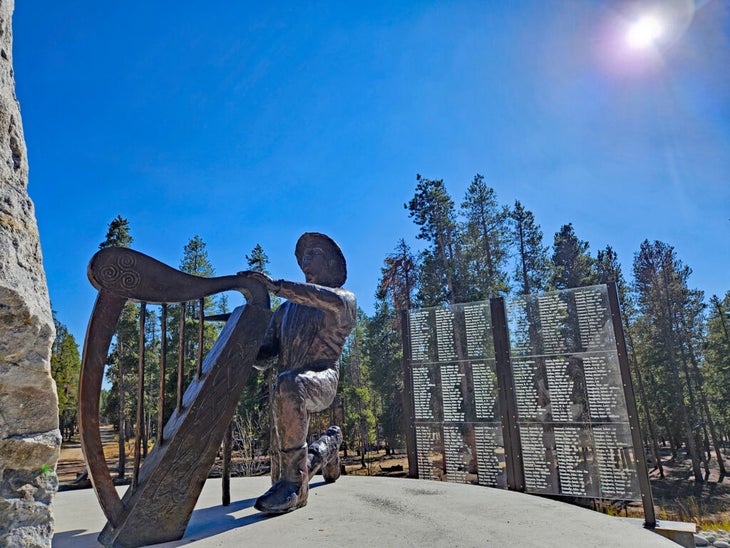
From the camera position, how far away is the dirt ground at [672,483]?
1503cm

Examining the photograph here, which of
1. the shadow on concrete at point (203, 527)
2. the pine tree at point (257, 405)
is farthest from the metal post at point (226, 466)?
the pine tree at point (257, 405)

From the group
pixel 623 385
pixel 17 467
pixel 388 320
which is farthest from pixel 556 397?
pixel 388 320

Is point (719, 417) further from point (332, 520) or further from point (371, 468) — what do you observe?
point (332, 520)

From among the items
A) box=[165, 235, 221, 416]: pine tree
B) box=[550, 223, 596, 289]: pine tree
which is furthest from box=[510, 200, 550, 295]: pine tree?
box=[165, 235, 221, 416]: pine tree

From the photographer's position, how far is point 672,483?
63.4ft

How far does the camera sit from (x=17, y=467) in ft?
4.71

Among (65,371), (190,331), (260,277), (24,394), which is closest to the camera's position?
(24,394)

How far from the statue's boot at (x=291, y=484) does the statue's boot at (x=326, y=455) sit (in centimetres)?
29

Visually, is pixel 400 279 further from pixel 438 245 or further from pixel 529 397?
pixel 529 397

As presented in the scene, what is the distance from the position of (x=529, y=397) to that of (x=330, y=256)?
380 cm

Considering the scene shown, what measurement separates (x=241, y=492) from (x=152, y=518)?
182 centimetres

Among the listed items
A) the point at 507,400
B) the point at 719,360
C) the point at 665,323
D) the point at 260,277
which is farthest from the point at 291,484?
the point at 719,360

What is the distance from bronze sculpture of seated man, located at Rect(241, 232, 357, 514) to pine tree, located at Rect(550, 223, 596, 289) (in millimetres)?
17173

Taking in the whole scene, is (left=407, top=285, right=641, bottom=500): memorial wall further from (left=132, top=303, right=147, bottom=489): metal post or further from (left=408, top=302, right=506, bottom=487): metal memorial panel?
(left=132, top=303, right=147, bottom=489): metal post
